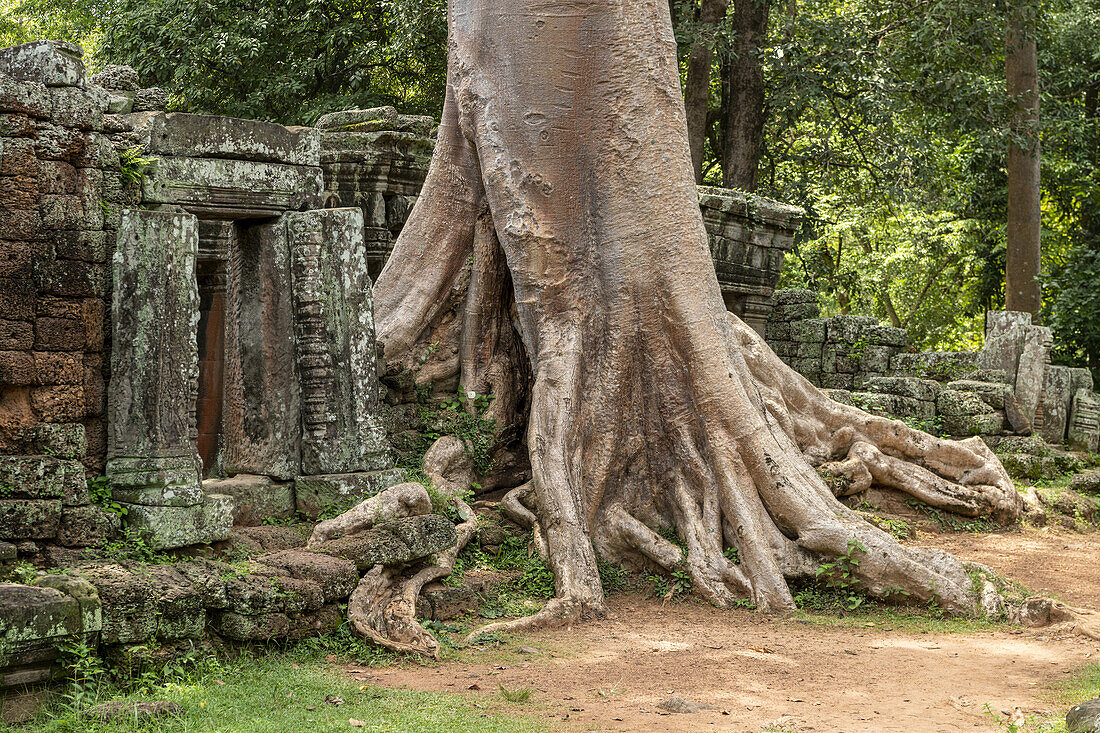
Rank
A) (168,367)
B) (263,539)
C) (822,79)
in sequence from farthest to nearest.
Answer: (822,79), (263,539), (168,367)

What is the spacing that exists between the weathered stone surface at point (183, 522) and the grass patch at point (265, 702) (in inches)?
22.9

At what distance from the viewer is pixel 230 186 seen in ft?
17.5

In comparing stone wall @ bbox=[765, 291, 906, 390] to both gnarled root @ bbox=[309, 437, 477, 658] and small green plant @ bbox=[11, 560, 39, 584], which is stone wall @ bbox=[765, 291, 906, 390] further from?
small green plant @ bbox=[11, 560, 39, 584]

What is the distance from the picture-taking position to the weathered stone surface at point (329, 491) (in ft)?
18.3

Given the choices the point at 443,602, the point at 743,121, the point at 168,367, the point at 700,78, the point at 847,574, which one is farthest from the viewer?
the point at 743,121

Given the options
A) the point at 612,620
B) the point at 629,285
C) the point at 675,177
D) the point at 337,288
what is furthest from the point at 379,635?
the point at 675,177

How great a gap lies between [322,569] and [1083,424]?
10.8 meters

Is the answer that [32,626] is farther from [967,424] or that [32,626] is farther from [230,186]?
[967,424]

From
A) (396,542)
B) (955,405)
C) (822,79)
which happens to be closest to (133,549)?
(396,542)

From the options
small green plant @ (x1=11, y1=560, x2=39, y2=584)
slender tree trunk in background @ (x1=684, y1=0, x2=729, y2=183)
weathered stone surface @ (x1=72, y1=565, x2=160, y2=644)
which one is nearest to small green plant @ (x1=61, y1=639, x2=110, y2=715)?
weathered stone surface @ (x1=72, y1=565, x2=160, y2=644)

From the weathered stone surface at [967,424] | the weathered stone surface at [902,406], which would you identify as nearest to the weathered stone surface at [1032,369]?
the weathered stone surface at [967,424]

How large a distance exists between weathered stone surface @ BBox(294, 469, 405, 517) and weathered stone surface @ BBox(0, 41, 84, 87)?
226 cm

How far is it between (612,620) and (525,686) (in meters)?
1.37

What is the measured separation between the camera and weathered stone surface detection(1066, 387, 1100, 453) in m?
12.5
